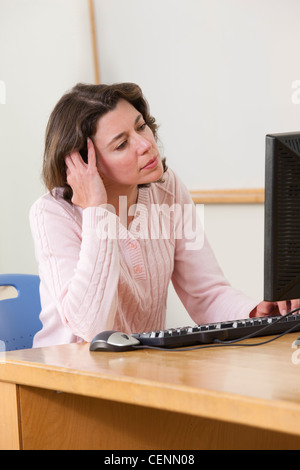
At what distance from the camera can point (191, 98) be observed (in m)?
2.57

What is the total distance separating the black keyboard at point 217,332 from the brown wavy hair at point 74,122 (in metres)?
0.57

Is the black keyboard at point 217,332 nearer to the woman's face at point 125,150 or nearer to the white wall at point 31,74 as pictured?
the woman's face at point 125,150

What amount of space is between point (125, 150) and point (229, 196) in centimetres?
98

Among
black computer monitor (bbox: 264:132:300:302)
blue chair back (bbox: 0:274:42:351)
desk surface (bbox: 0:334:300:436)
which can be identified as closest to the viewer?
desk surface (bbox: 0:334:300:436)

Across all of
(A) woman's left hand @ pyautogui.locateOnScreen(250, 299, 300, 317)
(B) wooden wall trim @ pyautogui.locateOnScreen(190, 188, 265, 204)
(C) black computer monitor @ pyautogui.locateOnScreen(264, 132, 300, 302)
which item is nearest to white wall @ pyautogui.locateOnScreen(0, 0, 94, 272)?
(B) wooden wall trim @ pyautogui.locateOnScreen(190, 188, 265, 204)

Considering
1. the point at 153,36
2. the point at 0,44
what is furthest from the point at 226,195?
the point at 0,44

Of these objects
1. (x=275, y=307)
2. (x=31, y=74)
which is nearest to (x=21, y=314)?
(x=275, y=307)

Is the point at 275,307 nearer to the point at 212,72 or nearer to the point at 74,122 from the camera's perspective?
the point at 74,122

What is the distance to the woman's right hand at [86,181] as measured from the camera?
4.89 feet

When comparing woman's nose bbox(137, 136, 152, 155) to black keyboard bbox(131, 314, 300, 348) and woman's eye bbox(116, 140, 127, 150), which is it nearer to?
Answer: woman's eye bbox(116, 140, 127, 150)

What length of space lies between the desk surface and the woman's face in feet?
1.65

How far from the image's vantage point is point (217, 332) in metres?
1.14

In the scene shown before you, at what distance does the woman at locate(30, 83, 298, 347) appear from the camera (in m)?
1.39

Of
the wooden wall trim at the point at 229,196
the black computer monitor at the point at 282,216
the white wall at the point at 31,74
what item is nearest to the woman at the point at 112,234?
the black computer monitor at the point at 282,216
